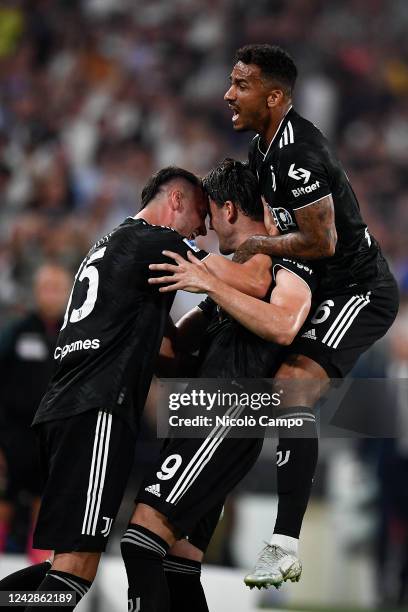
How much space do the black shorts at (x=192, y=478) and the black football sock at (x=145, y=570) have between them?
0.12 metres

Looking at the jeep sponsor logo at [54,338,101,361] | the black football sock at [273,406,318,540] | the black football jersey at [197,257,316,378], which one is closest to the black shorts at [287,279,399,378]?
the black football jersey at [197,257,316,378]

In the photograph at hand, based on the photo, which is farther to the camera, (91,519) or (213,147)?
(213,147)

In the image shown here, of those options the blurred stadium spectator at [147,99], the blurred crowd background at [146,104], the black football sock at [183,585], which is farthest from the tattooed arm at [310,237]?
the blurred stadium spectator at [147,99]

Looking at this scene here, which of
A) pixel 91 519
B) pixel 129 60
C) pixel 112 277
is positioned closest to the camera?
pixel 91 519

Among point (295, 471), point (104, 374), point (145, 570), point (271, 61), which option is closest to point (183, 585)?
point (145, 570)

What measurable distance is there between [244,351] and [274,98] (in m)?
1.10

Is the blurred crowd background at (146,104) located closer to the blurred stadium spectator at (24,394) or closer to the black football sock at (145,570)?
the blurred stadium spectator at (24,394)

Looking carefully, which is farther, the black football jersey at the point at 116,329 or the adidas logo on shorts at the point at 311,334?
the adidas logo on shorts at the point at 311,334

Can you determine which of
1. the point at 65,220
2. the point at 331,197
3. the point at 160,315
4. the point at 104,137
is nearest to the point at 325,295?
the point at 331,197

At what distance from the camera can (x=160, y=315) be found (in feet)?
13.6

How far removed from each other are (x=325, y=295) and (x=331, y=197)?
502 millimetres

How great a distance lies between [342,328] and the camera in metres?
4.40

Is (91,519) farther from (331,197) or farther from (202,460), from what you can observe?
(331,197)

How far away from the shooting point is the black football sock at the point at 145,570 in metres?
3.83
